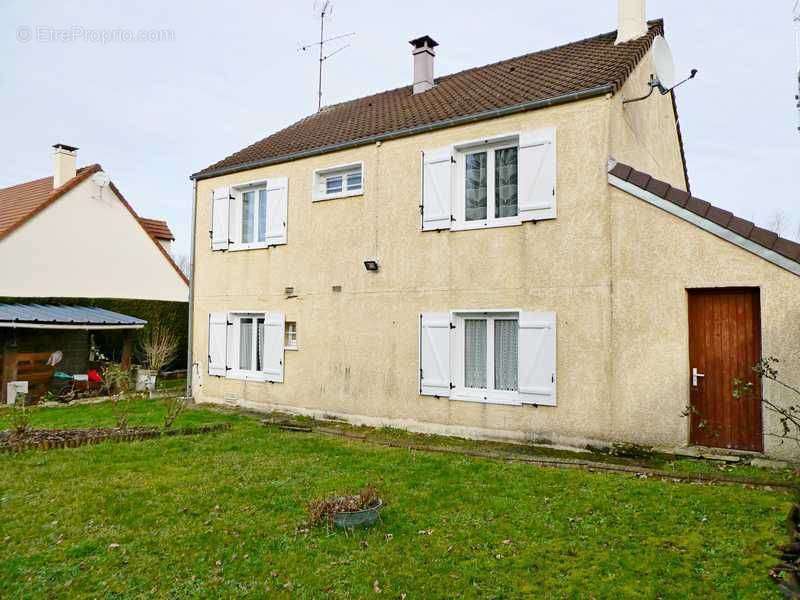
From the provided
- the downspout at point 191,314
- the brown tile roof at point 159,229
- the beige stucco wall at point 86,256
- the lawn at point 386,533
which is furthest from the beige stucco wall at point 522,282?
the brown tile roof at point 159,229

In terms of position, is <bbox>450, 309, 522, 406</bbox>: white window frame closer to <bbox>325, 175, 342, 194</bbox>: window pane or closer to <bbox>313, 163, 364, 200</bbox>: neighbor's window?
<bbox>313, 163, 364, 200</bbox>: neighbor's window

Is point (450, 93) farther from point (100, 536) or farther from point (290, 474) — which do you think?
point (100, 536)

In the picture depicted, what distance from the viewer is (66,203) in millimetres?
18859

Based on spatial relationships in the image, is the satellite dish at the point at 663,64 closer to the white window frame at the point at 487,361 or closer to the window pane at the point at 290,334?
the white window frame at the point at 487,361

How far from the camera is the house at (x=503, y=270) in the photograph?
741cm

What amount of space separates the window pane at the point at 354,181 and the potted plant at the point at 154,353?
941 centimetres

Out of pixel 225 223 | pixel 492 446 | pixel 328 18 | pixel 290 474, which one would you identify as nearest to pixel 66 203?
pixel 225 223

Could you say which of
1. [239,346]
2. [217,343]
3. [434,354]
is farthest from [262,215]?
[434,354]

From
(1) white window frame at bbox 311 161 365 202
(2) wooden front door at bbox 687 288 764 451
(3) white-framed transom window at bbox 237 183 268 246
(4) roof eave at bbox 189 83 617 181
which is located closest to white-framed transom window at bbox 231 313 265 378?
(3) white-framed transom window at bbox 237 183 268 246

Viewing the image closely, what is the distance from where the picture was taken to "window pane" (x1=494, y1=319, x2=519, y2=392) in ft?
29.4

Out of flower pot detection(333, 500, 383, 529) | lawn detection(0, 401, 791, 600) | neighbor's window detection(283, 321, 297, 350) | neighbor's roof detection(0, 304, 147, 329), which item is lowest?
lawn detection(0, 401, 791, 600)

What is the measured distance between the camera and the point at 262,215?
508 inches

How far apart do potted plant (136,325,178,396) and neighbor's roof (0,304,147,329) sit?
34.7 inches

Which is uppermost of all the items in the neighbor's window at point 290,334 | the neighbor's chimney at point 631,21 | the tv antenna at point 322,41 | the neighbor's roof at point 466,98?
the tv antenna at point 322,41
